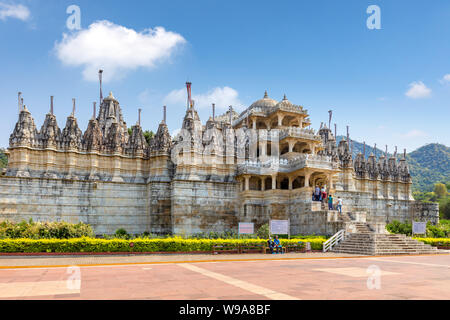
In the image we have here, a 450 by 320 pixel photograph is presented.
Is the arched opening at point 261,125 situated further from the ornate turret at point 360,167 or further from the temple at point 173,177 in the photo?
the ornate turret at point 360,167

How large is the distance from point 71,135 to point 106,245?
1792 centimetres

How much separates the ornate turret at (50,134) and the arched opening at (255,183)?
2034 cm

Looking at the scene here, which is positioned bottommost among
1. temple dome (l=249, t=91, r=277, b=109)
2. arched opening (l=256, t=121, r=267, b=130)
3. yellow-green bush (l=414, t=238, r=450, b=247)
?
yellow-green bush (l=414, t=238, r=450, b=247)

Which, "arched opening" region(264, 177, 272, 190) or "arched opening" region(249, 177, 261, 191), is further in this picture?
"arched opening" region(264, 177, 272, 190)

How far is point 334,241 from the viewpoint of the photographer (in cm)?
2917

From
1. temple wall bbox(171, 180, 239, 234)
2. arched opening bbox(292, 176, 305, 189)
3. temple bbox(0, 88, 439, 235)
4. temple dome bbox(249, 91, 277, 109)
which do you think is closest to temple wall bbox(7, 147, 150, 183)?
temple bbox(0, 88, 439, 235)

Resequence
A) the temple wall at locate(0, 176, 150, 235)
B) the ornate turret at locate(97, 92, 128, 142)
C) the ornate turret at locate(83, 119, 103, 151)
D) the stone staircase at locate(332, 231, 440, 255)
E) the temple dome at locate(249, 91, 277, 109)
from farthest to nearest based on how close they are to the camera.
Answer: the ornate turret at locate(97, 92, 128, 142) < the temple dome at locate(249, 91, 277, 109) < the ornate turret at locate(83, 119, 103, 151) < the temple wall at locate(0, 176, 150, 235) < the stone staircase at locate(332, 231, 440, 255)

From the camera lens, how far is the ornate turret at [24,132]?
3581cm

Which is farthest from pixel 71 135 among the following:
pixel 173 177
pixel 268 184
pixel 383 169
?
pixel 383 169

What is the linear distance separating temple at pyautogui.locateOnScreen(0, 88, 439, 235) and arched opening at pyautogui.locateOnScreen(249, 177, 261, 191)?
0.36 ft

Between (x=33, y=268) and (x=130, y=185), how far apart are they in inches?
836

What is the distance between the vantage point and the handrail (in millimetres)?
28203

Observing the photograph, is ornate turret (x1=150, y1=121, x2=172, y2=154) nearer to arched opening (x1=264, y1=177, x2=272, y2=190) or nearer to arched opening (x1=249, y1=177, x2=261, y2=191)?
arched opening (x1=249, y1=177, x2=261, y2=191)

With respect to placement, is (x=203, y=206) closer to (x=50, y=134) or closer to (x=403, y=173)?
(x=50, y=134)
